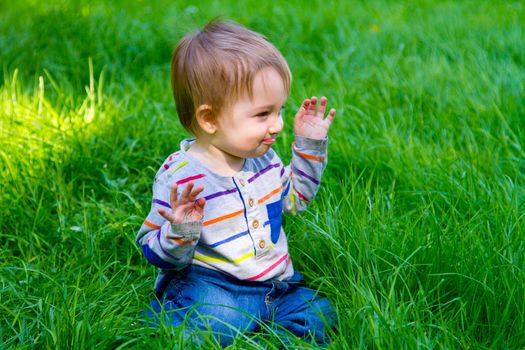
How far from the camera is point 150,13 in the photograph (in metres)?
5.16

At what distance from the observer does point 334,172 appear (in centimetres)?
292

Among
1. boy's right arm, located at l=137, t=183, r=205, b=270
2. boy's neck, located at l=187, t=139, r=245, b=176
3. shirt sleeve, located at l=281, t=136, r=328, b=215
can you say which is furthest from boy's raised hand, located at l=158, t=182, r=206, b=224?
shirt sleeve, located at l=281, t=136, r=328, b=215

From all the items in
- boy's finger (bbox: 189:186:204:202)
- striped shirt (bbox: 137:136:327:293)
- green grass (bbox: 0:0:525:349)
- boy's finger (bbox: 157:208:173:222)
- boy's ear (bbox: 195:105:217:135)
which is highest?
boy's ear (bbox: 195:105:217:135)

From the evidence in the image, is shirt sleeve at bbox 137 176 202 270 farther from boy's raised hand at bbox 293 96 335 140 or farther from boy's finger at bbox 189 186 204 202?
boy's raised hand at bbox 293 96 335 140

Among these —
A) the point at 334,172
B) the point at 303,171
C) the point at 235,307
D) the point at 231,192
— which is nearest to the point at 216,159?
the point at 231,192

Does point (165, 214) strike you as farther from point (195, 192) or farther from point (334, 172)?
point (334, 172)

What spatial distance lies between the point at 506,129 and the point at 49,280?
81.7 inches

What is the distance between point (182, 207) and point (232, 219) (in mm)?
251

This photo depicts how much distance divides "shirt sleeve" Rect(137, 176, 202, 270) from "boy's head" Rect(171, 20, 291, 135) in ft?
0.82

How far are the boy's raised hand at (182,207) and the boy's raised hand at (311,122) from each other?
491 mm

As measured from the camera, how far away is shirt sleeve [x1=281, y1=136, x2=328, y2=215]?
2.20m

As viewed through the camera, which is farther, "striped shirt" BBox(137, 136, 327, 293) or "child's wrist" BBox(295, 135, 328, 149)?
"child's wrist" BBox(295, 135, 328, 149)

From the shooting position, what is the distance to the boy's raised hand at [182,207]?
1.83m

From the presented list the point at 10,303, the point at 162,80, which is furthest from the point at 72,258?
the point at 162,80
